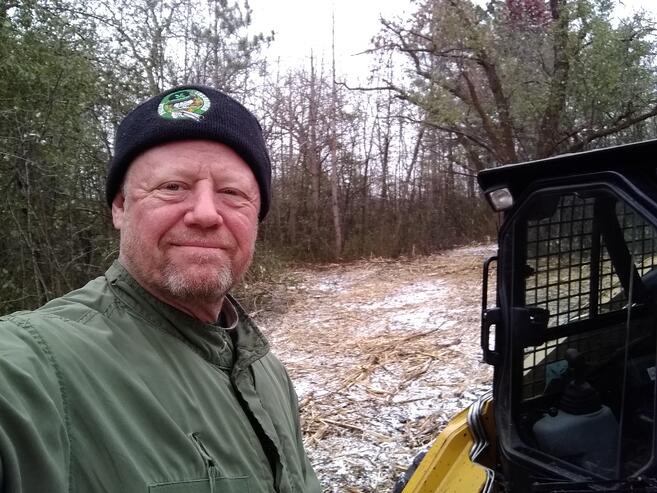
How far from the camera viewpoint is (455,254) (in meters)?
18.1

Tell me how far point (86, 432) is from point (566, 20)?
42.5 feet

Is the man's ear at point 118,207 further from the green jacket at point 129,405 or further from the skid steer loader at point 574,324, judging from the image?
the skid steer loader at point 574,324

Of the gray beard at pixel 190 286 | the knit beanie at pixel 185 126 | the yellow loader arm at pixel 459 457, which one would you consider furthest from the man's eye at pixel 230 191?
the yellow loader arm at pixel 459 457

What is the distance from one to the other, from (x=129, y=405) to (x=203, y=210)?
0.57 m

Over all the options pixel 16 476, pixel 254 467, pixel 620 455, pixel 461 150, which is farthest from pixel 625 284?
pixel 461 150

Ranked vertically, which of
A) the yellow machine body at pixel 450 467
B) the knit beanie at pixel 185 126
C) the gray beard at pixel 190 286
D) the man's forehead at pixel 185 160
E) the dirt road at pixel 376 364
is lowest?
the dirt road at pixel 376 364

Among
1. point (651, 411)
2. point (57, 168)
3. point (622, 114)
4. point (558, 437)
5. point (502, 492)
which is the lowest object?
point (502, 492)

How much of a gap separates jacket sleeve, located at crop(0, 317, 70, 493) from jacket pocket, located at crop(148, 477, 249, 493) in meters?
0.18

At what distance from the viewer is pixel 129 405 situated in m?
1.07

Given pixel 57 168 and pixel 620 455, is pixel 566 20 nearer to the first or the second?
pixel 57 168

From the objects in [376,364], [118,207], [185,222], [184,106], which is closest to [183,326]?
[185,222]

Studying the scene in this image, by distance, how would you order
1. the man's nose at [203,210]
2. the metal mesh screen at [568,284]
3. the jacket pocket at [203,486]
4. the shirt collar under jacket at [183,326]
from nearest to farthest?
the jacket pocket at [203,486]
the shirt collar under jacket at [183,326]
the man's nose at [203,210]
the metal mesh screen at [568,284]

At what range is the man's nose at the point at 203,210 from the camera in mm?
1438

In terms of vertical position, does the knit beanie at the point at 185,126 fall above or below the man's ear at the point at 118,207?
above
